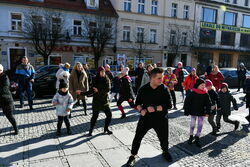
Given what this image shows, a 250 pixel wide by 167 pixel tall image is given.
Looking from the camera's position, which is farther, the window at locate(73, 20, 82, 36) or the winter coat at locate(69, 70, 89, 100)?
the window at locate(73, 20, 82, 36)

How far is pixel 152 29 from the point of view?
26.2 meters

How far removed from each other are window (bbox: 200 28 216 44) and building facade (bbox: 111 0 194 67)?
2.07 m

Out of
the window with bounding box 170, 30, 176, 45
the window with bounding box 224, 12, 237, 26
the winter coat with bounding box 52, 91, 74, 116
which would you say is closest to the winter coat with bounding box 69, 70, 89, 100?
the winter coat with bounding box 52, 91, 74, 116

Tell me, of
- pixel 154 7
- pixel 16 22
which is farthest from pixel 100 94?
pixel 154 7

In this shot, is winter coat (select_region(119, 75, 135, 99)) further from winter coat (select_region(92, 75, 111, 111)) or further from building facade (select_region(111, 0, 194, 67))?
building facade (select_region(111, 0, 194, 67))

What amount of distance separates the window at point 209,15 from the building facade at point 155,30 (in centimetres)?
229

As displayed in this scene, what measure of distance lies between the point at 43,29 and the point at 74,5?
6.00 meters

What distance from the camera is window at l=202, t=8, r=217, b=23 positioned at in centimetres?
2922

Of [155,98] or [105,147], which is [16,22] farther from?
[155,98]

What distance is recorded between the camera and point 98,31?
20.3m

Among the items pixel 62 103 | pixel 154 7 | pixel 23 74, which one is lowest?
pixel 62 103

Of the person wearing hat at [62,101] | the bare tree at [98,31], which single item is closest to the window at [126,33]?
the bare tree at [98,31]

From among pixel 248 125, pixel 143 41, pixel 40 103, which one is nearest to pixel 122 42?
pixel 143 41

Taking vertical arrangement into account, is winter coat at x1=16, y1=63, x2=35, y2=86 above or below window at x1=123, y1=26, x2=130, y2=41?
below
